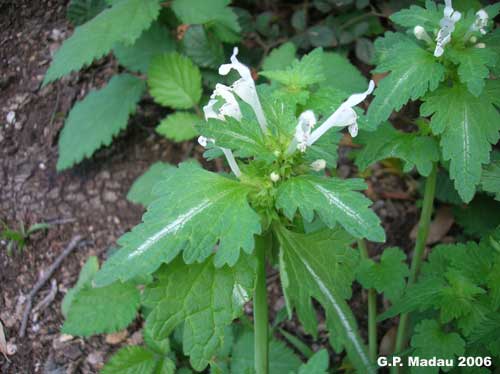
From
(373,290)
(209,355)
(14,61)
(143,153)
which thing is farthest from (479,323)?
(14,61)

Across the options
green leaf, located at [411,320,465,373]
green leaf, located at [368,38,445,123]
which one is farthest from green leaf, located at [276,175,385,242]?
green leaf, located at [411,320,465,373]

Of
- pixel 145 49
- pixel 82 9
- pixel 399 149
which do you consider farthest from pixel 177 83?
pixel 399 149

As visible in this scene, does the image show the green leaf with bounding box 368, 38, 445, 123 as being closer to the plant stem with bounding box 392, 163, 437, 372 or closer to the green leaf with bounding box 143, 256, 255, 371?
the plant stem with bounding box 392, 163, 437, 372

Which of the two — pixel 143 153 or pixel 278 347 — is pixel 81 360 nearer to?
pixel 278 347

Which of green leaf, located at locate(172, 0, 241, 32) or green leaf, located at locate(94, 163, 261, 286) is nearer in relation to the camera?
green leaf, located at locate(94, 163, 261, 286)

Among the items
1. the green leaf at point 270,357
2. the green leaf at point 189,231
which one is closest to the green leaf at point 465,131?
the green leaf at point 189,231

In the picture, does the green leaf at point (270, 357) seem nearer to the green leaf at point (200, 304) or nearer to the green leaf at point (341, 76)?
the green leaf at point (200, 304)
